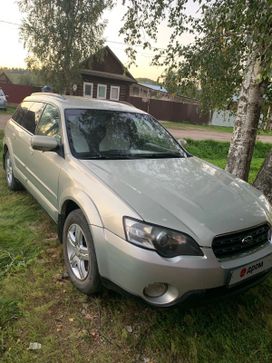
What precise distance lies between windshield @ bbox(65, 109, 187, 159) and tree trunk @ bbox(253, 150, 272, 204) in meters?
1.30

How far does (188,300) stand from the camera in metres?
2.40

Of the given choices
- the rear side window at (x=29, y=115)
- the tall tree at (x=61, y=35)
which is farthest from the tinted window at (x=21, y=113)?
the tall tree at (x=61, y=35)

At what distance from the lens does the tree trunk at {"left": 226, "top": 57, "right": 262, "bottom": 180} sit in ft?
16.5

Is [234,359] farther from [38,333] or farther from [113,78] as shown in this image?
[113,78]

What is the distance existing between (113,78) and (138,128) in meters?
26.2

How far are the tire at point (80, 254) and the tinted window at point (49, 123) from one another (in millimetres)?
1121

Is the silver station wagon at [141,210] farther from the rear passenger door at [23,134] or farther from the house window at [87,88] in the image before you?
the house window at [87,88]

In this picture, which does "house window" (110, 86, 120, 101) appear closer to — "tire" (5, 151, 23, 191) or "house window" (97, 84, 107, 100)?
"house window" (97, 84, 107, 100)

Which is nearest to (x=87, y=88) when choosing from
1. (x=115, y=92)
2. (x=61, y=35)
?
(x=115, y=92)

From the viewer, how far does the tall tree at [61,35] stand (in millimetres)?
21047

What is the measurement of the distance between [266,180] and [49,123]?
2.92 m

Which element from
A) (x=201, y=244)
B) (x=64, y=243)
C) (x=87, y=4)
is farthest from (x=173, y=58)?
(x=87, y=4)

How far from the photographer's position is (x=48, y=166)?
375 cm

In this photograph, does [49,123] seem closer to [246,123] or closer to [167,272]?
[167,272]
